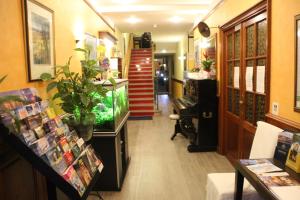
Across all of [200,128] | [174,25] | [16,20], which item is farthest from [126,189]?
[174,25]

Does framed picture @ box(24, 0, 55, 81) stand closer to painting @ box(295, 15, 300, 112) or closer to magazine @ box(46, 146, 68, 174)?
magazine @ box(46, 146, 68, 174)

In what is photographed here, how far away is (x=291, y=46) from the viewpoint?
2307 millimetres

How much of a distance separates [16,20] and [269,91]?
2467mm

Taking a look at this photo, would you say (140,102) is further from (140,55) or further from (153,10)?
(153,10)

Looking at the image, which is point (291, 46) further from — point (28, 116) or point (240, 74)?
point (28, 116)

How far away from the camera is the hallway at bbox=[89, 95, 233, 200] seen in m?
3.16

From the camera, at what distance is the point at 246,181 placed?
92.5 inches

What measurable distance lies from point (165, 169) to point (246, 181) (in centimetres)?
172

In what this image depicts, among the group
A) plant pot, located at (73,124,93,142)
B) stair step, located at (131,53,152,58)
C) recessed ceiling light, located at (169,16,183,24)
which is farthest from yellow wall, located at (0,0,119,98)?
stair step, located at (131,53,152,58)

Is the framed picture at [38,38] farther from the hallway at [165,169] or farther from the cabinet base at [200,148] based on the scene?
the cabinet base at [200,148]

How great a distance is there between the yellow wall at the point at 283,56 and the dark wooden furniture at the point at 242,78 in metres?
0.11

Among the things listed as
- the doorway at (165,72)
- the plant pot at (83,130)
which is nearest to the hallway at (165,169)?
the plant pot at (83,130)

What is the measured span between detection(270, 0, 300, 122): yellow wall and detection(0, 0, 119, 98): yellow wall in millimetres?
2272

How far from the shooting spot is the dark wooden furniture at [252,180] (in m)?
1.59
